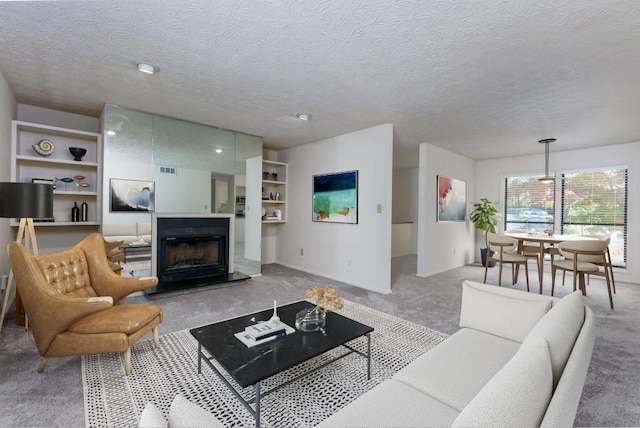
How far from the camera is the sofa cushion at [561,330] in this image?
1075 millimetres

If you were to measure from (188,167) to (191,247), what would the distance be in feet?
4.08

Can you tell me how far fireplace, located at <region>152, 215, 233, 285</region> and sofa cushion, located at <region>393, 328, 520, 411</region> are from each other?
148 inches

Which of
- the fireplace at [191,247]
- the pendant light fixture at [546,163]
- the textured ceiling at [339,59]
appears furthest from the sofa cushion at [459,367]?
the pendant light fixture at [546,163]

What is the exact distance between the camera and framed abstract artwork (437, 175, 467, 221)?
5.73 meters

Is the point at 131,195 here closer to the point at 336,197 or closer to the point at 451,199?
the point at 336,197

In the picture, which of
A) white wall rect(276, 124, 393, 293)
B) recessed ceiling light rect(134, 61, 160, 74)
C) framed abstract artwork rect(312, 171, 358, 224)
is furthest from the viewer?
framed abstract artwork rect(312, 171, 358, 224)

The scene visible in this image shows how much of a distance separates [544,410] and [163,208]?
173 inches

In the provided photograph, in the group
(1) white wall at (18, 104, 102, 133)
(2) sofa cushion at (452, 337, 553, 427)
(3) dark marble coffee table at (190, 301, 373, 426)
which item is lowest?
(3) dark marble coffee table at (190, 301, 373, 426)

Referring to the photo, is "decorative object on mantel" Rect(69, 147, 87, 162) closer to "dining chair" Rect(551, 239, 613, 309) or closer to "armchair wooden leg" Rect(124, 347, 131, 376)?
"armchair wooden leg" Rect(124, 347, 131, 376)

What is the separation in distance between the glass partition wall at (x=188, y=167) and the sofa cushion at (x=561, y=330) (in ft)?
14.0

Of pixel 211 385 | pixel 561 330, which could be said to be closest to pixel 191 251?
pixel 211 385

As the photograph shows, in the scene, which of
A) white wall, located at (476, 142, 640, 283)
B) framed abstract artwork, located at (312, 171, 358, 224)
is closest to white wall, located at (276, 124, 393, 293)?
framed abstract artwork, located at (312, 171, 358, 224)

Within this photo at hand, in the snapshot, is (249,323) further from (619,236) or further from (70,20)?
(619,236)

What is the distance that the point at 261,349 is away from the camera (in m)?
1.80
